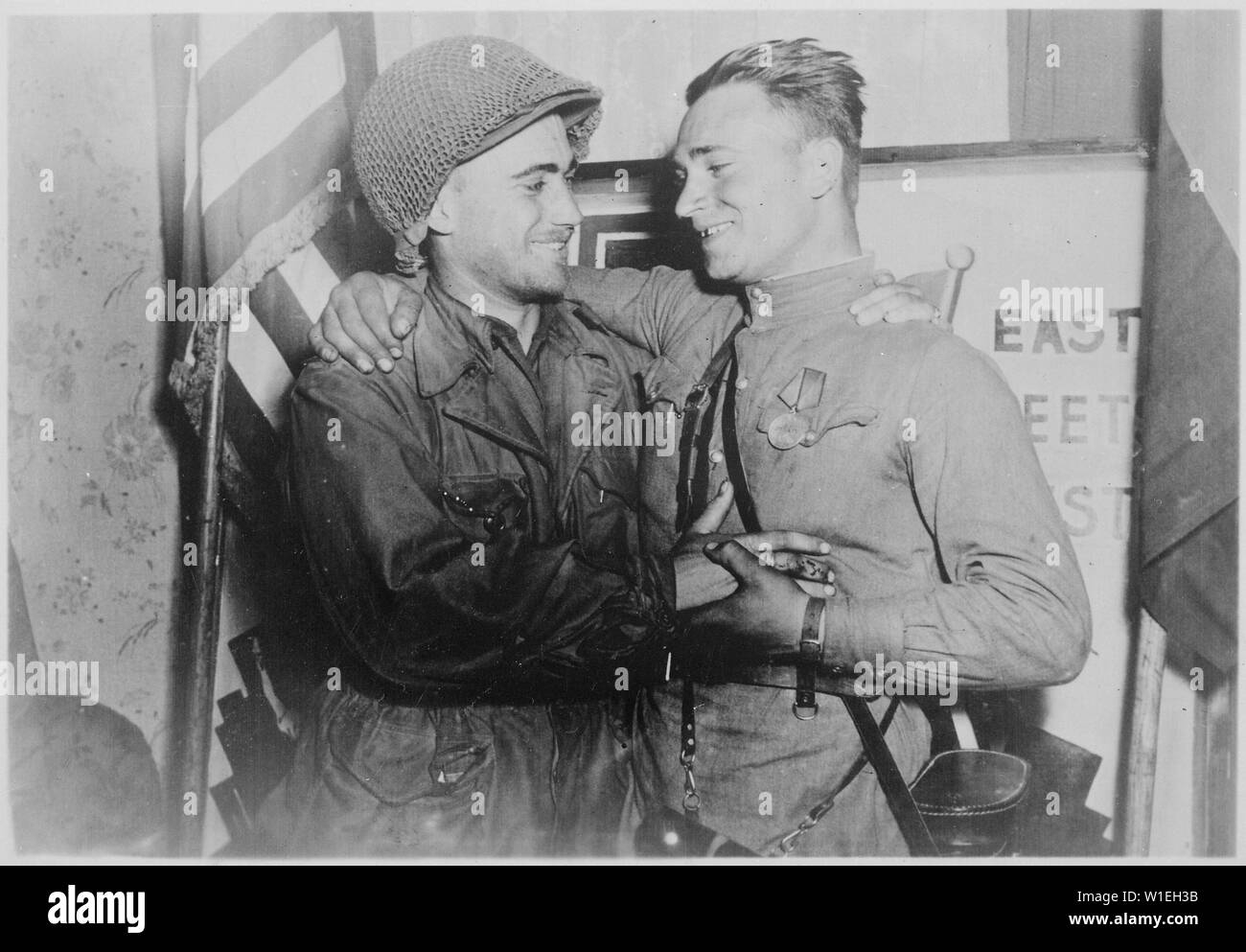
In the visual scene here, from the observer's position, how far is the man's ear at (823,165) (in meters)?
2.35

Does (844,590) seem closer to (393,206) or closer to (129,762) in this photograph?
(393,206)

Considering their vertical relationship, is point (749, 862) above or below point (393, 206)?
below

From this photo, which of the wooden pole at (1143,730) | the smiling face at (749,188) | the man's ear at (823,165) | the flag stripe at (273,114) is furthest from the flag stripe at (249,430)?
the wooden pole at (1143,730)

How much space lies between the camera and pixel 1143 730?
2465 mm

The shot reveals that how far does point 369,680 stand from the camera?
2.42 m

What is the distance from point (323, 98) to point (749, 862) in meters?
1.89

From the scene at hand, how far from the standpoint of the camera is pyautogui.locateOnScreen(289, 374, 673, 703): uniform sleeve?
2295 mm

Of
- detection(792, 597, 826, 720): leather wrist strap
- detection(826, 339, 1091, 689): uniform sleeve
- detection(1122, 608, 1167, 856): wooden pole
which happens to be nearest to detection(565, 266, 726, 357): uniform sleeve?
detection(826, 339, 1091, 689): uniform sleeve

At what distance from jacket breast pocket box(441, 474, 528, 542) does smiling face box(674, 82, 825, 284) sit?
2.07ft

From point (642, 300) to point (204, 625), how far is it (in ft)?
4.00

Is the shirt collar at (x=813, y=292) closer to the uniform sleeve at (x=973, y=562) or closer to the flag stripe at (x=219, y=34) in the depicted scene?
the uniform sleeve at (x=973, y=562)

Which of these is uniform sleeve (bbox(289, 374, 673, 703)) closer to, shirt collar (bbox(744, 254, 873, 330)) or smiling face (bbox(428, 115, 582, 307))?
smiling face (bbox(428, 115, 582, 307))

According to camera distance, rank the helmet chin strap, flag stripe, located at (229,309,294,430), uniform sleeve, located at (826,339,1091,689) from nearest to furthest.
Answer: uniform sleeve, located at (826,339,1091,689) < the helmet chin strap < flag stripe, located at (229,309,294,430)
